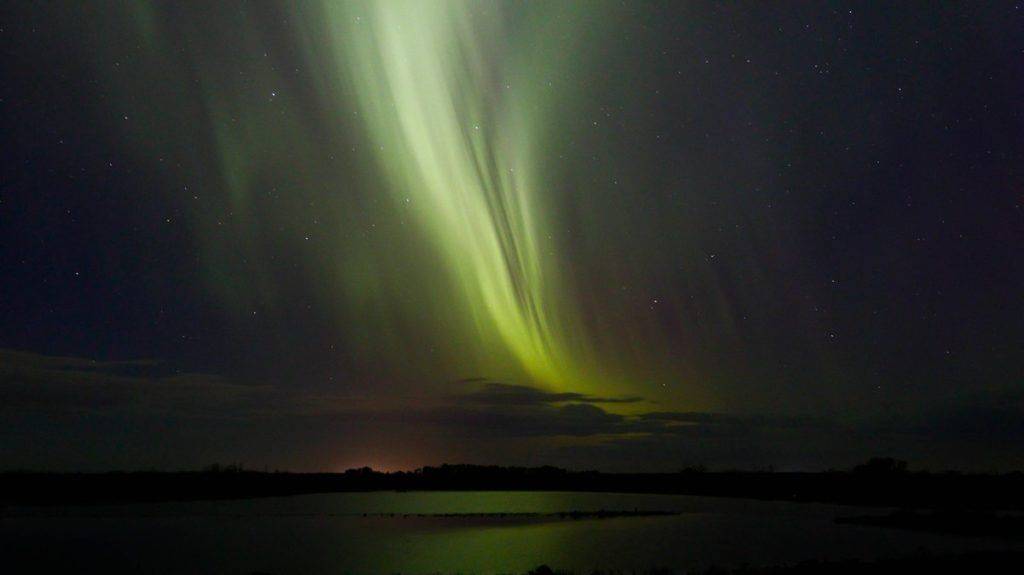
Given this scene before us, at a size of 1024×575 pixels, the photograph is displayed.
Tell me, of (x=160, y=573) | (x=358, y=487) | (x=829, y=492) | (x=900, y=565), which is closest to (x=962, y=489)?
(x=829, y=492)

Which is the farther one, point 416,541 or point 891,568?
point 416,541

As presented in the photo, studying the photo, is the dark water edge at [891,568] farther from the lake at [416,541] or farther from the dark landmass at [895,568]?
the lake at [416,541]

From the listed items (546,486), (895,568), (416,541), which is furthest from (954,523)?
(546,486)

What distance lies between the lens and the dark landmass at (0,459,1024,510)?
84.8 meters

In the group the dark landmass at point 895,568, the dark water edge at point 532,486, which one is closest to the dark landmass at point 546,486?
the dark water edge at point 532,486

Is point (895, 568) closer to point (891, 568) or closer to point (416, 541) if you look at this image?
point (891, 568)

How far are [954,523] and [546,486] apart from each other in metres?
97.4

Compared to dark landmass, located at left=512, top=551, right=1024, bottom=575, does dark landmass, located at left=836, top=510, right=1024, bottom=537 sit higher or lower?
higher

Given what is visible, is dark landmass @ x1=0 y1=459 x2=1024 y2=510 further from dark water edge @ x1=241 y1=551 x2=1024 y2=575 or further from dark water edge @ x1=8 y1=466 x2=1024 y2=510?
dark water edge @ x1=241 y1=551 x2=1024 y2=575

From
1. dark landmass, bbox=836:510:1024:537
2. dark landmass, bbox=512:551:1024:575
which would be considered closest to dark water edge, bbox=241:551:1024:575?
dark landmass, bbox=512:551:1024:575

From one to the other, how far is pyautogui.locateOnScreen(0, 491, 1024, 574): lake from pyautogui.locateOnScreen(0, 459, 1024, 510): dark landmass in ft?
58.5

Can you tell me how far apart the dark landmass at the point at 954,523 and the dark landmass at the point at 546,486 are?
40.2ft

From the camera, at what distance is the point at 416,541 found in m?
46.8

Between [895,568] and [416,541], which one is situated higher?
[416,541]
